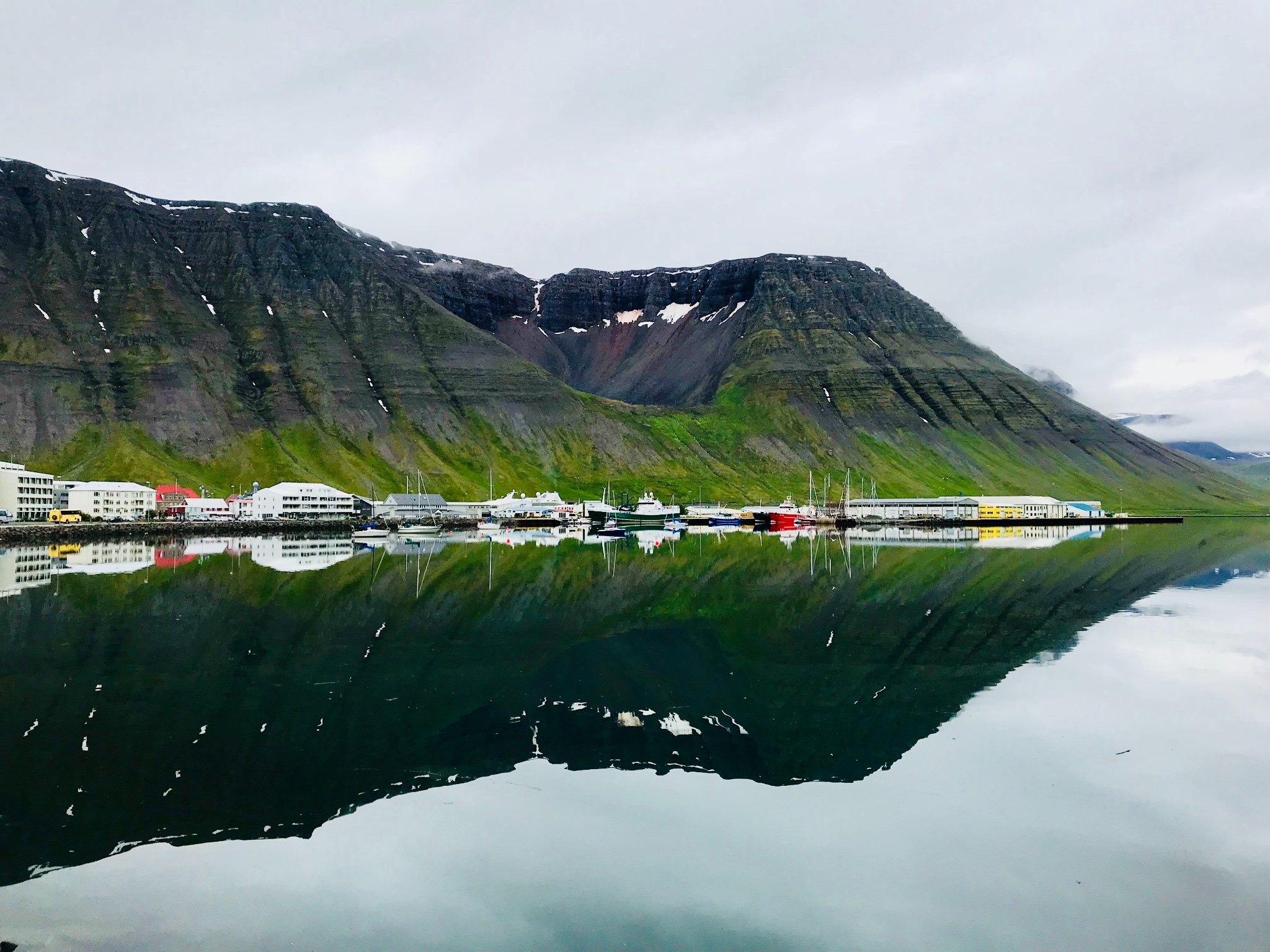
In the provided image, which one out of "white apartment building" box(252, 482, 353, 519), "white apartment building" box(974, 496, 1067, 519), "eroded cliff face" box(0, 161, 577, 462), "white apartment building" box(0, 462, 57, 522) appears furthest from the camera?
"white apartment building" box(974, 496, 1067, 519)

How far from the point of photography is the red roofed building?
435 feet

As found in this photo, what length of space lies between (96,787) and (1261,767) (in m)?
21.3

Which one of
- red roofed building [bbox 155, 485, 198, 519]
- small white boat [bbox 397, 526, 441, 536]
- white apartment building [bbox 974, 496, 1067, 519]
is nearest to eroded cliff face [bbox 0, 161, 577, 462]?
red roofed building [bbox 155, 485, 198, 519]

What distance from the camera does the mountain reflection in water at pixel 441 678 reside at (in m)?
15.7

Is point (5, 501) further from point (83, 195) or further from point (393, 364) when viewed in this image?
point (83, 195)

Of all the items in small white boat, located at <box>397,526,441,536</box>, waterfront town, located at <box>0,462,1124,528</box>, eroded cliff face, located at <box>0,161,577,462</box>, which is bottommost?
small white boat, located at <box>397,526,441,536</box>

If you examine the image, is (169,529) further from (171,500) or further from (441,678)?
(441,678)

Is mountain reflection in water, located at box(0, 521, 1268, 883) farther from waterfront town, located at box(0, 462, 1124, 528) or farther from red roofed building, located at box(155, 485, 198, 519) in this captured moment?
red roofed building, located at box(155, 485, 198, 519)

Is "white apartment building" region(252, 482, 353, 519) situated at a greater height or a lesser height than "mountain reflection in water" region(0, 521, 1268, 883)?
greater

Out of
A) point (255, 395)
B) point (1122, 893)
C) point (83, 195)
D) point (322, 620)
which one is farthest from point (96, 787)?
point (83, 195)

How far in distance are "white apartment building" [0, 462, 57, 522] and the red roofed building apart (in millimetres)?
13317

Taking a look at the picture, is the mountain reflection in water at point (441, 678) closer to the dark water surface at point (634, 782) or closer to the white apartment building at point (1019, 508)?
the dark water surface at point (634, 782)

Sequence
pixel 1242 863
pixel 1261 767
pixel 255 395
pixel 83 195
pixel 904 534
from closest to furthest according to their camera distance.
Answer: pixel 1242 863, pixel 1261 767, pixel 904 534, pixel 255 395, pixel 83 195

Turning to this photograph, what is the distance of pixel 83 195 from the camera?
626 ft
